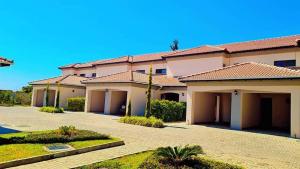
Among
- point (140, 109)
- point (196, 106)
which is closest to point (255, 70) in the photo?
point (196, 106)

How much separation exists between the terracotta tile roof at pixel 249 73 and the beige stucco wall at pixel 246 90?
397mm

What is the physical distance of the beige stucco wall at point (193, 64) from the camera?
89.7ft

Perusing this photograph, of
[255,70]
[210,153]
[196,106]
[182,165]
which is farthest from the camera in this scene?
[196,106]

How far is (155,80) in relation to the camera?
29.5 m

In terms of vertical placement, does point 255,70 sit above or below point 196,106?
above

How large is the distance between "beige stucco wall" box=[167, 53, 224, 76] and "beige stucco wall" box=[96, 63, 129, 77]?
29.1 feet

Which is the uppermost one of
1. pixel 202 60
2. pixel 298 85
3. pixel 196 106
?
pixel 202 60

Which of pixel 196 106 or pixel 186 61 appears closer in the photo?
pixel 196 106

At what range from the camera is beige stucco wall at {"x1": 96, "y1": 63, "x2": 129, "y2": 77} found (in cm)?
3838

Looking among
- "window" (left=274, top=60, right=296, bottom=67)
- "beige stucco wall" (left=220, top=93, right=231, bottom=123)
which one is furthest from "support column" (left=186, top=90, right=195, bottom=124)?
"window" (left=274, top=60, right=296, bottom=67)

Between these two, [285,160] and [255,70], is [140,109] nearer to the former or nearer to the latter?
[255,70]

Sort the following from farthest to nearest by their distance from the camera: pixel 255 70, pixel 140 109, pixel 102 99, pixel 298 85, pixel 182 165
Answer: pixel 102 99
pixel 140 109
pixel 255 70
pixel 298 85
pixel 182 165

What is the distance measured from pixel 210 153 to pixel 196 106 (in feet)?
38.6

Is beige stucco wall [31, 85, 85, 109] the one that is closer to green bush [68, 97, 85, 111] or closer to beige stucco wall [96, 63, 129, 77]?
green bush [68, 97, 85, 111]
